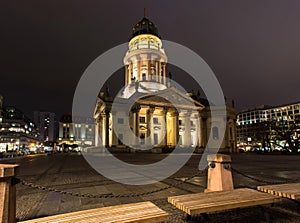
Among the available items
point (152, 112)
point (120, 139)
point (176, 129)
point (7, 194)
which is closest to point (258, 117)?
point (176, 129)

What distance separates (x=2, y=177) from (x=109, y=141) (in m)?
44.4

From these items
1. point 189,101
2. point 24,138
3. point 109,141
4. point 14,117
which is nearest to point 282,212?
point 109,141

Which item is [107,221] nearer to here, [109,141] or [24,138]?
[109,141]

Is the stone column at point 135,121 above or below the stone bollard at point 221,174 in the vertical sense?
above

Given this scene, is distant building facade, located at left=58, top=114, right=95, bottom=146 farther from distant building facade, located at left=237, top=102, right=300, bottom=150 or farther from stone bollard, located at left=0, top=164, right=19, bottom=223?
stone bollard, located at left=0, top=164, right=19, bottom=223

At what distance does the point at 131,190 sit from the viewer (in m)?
7.32

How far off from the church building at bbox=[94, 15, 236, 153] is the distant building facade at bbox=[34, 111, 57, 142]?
133m

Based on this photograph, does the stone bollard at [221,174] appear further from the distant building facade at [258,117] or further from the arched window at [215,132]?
the distant building facade at [258,117]

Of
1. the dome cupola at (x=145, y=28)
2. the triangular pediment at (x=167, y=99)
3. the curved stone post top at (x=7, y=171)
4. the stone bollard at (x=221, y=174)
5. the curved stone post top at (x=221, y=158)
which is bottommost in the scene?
the stone bollard at (x=221, y=174)

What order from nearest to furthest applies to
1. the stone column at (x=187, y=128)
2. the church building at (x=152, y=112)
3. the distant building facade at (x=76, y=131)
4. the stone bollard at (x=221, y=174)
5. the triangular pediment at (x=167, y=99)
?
the stone bollard at (x=221, y=174) → the church building at (x=152, y=112) → the triangular pediment at (x=167, y=99) → the stone column at (x=187, y=128) → the distant building facade at (x=76, y=131)

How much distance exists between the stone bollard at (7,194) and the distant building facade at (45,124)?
7210 inches

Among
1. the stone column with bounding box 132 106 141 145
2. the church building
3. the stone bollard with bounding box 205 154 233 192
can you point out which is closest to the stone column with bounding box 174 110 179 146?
the church building

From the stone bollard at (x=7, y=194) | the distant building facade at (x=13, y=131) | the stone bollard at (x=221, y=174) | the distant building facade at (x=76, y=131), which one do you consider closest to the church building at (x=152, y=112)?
the stone bollard at (x=221, y=174)

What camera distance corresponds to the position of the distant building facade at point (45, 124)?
6660 inches
